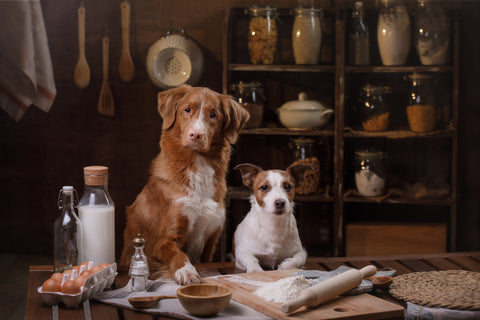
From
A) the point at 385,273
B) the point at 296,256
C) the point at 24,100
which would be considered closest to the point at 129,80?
the point at 24,100

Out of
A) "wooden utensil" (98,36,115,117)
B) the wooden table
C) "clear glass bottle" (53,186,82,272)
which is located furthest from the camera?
"wooden utensil" (98,36,115,117)

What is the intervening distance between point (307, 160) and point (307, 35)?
2.14 feet

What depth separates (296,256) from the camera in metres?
1.69

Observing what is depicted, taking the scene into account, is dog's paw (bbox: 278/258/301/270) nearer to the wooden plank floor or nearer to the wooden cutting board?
the wooden cutting board

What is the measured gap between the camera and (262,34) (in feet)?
9.32

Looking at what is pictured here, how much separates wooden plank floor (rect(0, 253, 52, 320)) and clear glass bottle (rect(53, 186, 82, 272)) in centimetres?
129

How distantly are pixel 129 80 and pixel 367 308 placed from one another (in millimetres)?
2299

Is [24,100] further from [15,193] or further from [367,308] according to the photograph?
[367,308]

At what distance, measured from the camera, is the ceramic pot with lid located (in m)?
2.85

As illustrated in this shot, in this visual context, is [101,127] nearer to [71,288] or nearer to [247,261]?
[247,261]

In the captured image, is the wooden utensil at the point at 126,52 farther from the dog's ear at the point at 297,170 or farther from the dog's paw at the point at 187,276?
the dog's paw at the point at 187,276

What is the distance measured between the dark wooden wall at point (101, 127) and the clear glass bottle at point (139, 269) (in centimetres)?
189

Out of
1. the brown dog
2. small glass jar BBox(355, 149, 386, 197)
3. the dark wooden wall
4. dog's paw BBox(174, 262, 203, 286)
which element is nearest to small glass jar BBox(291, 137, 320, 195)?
small glass jar BBox(355, 149, 386, 197)

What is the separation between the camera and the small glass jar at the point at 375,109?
2.88 meters
